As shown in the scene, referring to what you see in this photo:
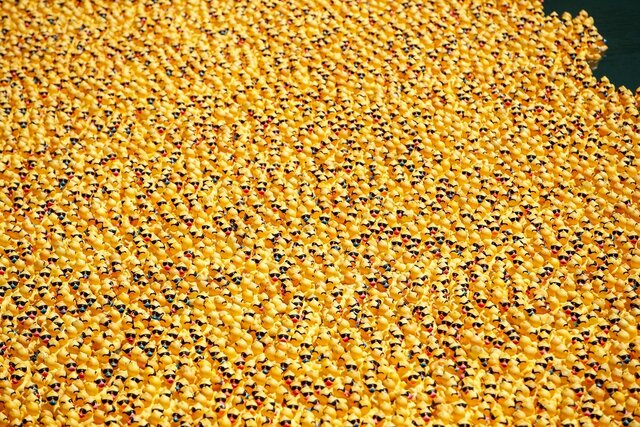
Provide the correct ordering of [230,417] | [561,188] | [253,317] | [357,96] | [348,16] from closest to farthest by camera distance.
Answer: [230,417] < [253,317] < [561,188] < [357,96] < [348,16]

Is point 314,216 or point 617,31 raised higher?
point 617,31

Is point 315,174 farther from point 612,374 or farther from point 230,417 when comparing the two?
point 612,374

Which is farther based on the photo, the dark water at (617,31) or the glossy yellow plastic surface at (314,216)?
the dark water at (617,31)

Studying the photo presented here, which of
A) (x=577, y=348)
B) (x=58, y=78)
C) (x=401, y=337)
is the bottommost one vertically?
(x=58, y=78)

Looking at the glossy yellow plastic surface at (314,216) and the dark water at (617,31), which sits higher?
the dark water at (617,31)

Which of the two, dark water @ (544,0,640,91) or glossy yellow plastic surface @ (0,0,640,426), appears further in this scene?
dark water @ (544,0,640,91)

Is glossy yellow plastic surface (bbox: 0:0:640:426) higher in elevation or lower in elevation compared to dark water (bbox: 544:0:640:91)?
lower

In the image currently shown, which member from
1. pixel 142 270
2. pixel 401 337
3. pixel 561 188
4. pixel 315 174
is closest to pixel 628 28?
pixel 561 188

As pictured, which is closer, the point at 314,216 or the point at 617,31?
the point at 314,216
